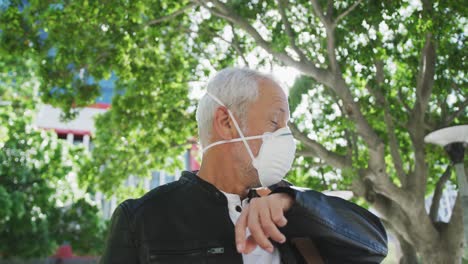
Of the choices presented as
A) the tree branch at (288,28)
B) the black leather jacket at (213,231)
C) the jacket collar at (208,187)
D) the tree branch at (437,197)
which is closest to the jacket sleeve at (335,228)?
the black leather jacket at (213,231)

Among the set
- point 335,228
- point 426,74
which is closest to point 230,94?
point 335,228

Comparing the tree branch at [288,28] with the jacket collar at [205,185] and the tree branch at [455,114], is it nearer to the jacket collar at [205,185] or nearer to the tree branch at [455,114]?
the tree branch at [455,114]

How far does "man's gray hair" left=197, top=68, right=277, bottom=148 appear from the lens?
205 cm

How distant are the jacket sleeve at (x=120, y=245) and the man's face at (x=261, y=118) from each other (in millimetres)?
547

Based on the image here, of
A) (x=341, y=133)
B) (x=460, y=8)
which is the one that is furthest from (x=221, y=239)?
(x=341, y=133)

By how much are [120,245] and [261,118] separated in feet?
2.46

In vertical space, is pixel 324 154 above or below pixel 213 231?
above

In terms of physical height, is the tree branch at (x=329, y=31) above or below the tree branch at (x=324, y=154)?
above

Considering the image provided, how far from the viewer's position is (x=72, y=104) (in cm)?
983

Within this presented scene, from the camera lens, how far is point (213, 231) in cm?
178

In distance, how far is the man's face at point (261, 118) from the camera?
2.04 meters

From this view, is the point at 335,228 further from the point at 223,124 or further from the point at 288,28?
the point at 288,28

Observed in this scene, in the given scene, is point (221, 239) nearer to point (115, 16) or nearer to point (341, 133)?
point (115, 16)

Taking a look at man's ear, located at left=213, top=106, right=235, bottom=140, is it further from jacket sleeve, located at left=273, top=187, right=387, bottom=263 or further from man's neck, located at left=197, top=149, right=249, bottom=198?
jacket sleeve, located at left=273, top=187, right=387, bottom=263
